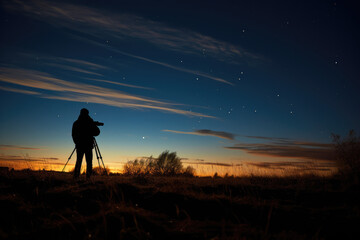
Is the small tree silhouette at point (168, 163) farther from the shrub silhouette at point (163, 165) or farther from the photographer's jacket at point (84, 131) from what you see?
the photographer's jacket at point (84, 131)

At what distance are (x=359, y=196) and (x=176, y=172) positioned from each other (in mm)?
14146

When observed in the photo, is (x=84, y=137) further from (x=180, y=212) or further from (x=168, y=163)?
(x=168, y=163)

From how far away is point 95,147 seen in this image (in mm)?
13062

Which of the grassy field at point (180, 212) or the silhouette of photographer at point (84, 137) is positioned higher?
the silhouette of photographer at point (84, 137)

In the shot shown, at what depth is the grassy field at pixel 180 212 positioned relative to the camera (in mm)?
5320

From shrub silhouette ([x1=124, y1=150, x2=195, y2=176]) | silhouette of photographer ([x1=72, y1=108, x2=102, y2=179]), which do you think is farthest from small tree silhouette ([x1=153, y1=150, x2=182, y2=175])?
silhouette of photographer ([x1=72, y1=108, x2=102, y2=179])

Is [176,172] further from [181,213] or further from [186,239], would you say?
[186,239]

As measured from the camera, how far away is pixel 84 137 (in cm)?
1171

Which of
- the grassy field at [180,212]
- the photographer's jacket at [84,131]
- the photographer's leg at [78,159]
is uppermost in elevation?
the photographer's jacket at [84,131]

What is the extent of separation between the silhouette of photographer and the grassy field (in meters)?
2.14

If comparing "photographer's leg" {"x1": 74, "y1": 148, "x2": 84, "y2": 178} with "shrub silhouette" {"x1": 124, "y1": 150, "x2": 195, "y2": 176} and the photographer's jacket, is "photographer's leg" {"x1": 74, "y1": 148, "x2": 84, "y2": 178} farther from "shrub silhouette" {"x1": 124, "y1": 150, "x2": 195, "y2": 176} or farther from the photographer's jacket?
"shrub silhouette" {"x1": 124, "y1": 150, "x2": 195, "y2": 176}

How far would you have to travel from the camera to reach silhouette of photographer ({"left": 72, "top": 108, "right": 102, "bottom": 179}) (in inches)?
458

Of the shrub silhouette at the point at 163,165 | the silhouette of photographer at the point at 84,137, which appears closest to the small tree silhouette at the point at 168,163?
the shrub silhouette at the point at 163,165

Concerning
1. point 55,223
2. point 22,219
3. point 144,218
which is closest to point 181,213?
point 144,218
